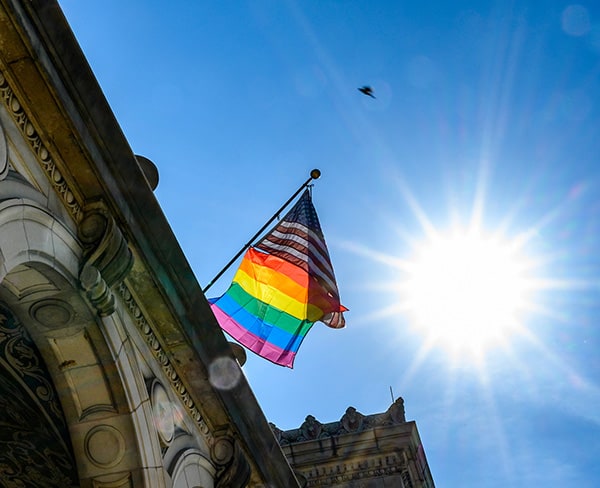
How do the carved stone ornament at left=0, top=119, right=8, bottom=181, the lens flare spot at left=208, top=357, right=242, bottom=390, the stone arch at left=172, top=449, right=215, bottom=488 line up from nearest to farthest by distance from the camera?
the carved stone ornament at left=0, top=119, right=8, bottom=181
the stone arch at left=172, top=449, right=215, bottom=488
the lens flare spot at left=208, top=357, right=242, bottom=390

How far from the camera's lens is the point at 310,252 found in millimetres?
14297

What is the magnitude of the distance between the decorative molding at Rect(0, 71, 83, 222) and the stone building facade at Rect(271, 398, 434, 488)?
10.7m

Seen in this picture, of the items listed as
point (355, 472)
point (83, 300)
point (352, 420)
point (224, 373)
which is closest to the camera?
point (83, 300)

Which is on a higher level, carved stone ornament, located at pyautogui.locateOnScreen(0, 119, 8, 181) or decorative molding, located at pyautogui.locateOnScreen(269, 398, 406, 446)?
decorative molding, located at pyautogui.locateOnScreen(269, 398, 406, 446)

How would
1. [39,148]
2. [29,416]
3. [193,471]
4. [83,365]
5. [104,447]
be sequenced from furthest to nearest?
[193,471], [29,416], [104,447], [83,365], [39,148]

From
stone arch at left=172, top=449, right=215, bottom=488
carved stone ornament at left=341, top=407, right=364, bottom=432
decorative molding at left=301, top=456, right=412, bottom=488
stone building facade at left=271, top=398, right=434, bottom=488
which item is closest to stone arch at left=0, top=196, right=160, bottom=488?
stone arch at left=172, top=449, right=215, bottom=488

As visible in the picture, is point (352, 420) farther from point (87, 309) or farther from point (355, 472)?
point (87, 309)

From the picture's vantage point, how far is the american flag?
14.1 meters

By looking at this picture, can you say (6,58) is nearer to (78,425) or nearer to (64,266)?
(64,266)

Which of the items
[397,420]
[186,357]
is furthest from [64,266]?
[397,420]

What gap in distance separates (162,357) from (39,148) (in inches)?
125

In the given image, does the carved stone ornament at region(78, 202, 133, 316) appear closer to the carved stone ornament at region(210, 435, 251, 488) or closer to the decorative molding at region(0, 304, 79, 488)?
the decorative molding at region(0, 304, 79, 488)

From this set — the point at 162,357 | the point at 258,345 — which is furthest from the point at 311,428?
the point at 162,357

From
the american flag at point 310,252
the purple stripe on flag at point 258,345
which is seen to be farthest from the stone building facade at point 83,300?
the american flag at point 310,252
